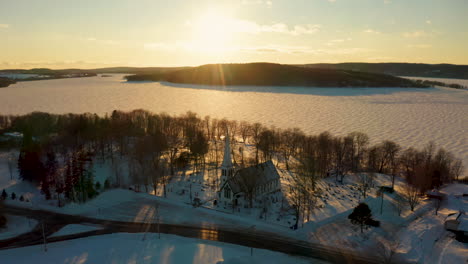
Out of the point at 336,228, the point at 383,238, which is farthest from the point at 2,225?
the point at 383,238

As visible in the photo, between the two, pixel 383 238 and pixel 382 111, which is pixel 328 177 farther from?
pixel 382 111

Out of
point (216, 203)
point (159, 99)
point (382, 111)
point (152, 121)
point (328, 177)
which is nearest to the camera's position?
point (216, 203)

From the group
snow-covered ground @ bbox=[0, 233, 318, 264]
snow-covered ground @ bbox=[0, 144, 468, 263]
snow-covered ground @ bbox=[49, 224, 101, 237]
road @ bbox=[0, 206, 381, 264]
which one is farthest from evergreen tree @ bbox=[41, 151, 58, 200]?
snow-covered ground @ bbox=[0, 233, 318, 264]

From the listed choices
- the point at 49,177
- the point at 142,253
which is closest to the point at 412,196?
the point at 142,253

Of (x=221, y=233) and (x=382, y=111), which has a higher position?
(x=382, y=111)

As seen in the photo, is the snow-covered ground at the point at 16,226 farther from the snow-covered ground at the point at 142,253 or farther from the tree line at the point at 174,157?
the tree line at the point at 174,157

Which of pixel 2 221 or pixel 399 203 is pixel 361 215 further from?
pixel 2 221

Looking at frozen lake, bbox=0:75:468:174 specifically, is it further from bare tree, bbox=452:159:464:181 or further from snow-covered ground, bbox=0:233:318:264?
snow-covered ground, bbox=0:233:318:264

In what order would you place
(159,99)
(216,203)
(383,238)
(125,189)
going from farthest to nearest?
(159,99)
(125,189)
(216,203)
(383,238)
